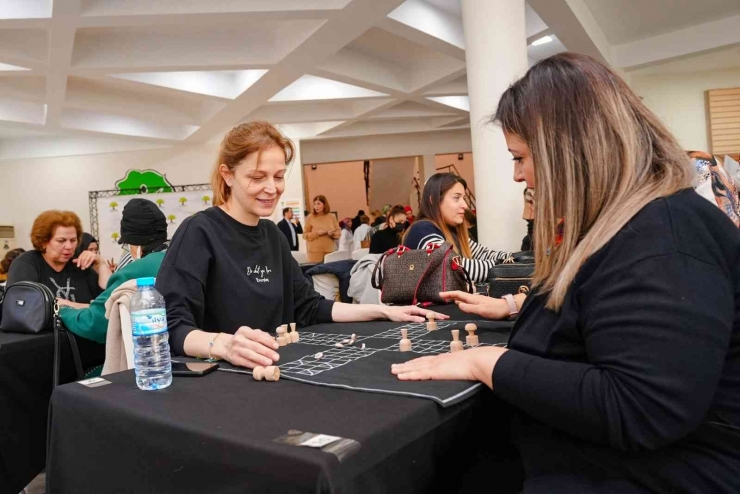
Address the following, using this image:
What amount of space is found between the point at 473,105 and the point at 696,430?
4.47 meters

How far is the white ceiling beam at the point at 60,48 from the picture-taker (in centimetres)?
549

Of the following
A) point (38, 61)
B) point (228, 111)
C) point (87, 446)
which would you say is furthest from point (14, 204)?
point (87, 446)

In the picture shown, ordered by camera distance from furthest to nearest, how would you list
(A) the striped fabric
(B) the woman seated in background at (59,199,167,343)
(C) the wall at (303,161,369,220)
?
(C) the wall at (303,161,369,220) → (A) the striped fabric → (B) the woman seated in background at (59,199,167,343)

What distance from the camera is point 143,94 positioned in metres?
10.4

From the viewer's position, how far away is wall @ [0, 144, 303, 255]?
497 inches

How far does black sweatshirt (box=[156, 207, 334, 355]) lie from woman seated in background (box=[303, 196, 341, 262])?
8495 mm

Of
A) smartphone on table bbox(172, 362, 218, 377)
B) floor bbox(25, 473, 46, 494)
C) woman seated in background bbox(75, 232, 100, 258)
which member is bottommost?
floor bbox(25, 473, 46, 494)

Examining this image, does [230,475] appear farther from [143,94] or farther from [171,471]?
[143,94]

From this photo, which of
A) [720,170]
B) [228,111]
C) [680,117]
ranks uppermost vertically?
[228,111]

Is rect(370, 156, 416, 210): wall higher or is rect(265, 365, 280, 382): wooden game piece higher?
rect(370, 156, 416, 210): wall

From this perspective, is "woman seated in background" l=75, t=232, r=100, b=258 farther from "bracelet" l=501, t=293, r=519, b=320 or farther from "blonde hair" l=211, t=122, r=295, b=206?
"bracelet" l=501, t=293, r=519, b=320

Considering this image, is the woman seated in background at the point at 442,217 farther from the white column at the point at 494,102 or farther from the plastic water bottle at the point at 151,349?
the plastic water bottle at the point at 151,349

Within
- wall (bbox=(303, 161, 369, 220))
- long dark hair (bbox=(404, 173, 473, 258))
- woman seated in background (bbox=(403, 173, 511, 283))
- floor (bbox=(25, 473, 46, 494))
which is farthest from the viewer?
wall (bbox=(303, 161, 369, 220))

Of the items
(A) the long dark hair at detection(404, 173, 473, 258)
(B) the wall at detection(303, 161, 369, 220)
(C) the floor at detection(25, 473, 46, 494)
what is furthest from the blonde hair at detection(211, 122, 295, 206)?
(B) the wall at detection(303, 161, 369, 220)
